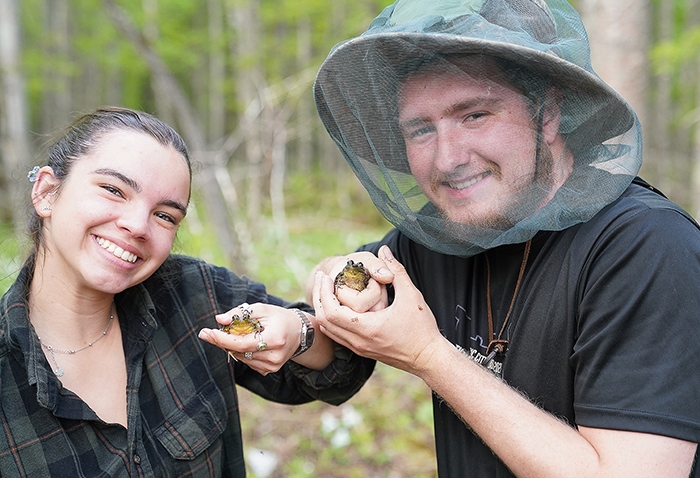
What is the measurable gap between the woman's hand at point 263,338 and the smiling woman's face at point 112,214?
1.27 ft

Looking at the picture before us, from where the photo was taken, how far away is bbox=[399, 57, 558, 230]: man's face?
1533mm

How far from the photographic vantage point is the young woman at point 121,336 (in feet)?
5.06

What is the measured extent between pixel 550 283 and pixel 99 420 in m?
1.53

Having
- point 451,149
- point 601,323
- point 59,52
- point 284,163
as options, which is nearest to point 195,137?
point 451,149

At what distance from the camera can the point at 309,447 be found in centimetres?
403

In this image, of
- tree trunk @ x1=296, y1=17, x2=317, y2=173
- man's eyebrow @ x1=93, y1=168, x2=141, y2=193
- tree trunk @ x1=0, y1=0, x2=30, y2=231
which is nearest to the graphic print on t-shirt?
man's eyebrow @ x1=93, y1=168, x2=141, y2=193

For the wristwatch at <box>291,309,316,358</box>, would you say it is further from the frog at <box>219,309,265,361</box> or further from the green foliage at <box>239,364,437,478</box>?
the green foliage at <box>239,364,437,478</box>

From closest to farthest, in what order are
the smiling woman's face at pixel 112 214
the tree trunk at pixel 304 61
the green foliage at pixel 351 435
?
the smiling woman's face at pixel 112 214
the green foliage at pixel 351 435
the tree trunk at pixel 304 61

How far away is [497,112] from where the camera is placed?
1.54 m

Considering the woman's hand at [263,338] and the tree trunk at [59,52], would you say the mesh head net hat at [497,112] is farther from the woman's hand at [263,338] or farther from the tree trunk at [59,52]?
the tree trunk at [59,52]

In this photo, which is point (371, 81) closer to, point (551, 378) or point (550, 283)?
point (550, 283)

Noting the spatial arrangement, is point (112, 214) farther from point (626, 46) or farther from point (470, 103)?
point (626, 46)

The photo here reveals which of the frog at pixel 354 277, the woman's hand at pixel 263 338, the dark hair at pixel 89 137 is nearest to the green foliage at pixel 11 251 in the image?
the dark hair at pixel 89 137

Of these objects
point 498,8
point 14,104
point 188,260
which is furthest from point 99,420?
point 14,104
